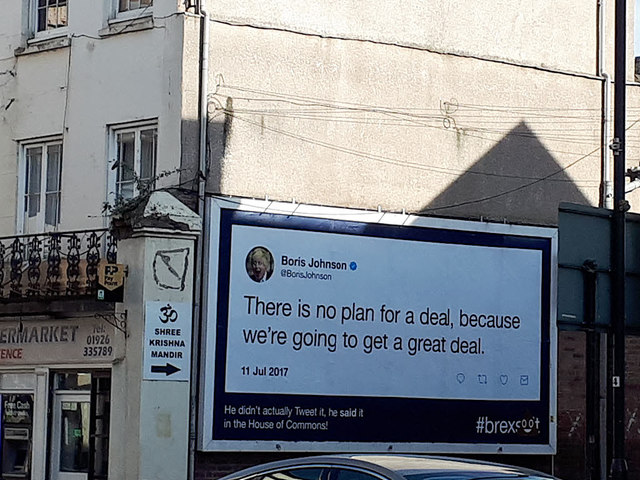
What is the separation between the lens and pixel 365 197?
19141 millimetres

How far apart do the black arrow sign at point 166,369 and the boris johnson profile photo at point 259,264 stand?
1.66m

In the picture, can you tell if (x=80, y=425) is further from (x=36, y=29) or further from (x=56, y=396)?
(x=36, y=29)

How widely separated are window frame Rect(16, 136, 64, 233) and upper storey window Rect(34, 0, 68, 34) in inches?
66.5

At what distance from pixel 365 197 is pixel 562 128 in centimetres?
396

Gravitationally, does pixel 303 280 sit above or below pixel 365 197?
below

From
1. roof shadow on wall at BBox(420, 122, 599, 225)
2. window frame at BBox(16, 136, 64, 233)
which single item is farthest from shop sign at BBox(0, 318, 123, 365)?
roof shadow on wall at BBox(420, 122, 599, 225)

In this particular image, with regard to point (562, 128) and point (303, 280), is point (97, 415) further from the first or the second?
point (562, 128)

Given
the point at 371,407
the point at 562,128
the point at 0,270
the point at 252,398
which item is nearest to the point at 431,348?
the point at 371,407

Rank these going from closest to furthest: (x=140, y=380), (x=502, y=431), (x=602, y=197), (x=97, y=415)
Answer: (x=140, y=380)
(x=97, y=415)
(x=502, y=431)
(x=602, y=197)

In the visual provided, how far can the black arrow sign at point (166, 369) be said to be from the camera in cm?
1716

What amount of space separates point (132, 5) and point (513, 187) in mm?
6482

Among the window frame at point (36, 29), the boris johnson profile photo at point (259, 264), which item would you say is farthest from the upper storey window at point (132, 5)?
the boris johnson profile photo at point (259, 264)

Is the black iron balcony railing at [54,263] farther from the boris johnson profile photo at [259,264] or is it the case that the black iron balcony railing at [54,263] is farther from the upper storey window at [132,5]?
the upper storey window at [132,5]

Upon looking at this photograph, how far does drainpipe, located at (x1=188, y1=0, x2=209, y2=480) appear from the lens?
17.5m
